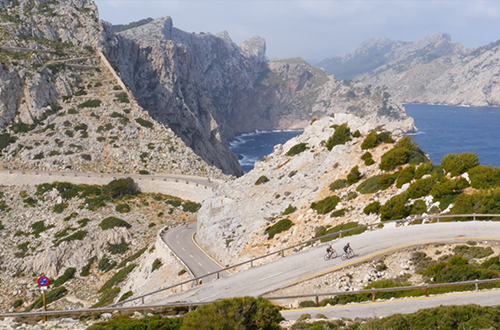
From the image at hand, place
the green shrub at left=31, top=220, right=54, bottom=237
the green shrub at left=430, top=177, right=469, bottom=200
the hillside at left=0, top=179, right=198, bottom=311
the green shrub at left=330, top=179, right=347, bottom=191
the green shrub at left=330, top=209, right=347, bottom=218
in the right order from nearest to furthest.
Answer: the green shrub at left=430, top=177, right=469, bottom=200 < the green shrub at left=330, top=209, right=347, bottom=218 < the green shrub at left=330, top=179, right=347, bottom=191 < the hillside at left=0, top=179, right=198, bottom=311 < the green shrub at left=31, top=220, right=54, bottom=237

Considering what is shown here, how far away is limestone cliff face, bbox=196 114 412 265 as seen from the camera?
118 feet

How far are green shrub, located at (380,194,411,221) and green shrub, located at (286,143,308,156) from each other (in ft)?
67.9

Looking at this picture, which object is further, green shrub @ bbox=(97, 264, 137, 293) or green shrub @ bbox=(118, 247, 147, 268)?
green shrub @ bbox=(118, 247, 147, 268)

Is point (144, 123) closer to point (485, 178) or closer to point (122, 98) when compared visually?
point (122, 98)

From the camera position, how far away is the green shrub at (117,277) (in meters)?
46.9

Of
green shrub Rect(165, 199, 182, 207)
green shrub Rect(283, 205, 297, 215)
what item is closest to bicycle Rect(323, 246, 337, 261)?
green shrub Rect(283, 205, 297, 215)

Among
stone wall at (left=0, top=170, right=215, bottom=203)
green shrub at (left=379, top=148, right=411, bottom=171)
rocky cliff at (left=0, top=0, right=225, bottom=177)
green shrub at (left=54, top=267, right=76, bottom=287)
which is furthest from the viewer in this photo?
rocky cliff at (left=0, top=0, right=225, bottom=177)

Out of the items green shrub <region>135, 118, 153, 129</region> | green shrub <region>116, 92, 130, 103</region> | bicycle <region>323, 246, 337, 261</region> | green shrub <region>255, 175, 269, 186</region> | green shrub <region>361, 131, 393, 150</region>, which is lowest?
bicycle <region>323, 246, 337, 261</region>

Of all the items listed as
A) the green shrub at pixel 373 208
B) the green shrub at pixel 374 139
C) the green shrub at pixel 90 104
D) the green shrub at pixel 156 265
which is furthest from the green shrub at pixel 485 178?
the green shrub at pixel 90 104

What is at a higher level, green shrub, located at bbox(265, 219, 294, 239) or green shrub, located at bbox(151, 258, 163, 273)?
green shrub, located at bbox(265, 219, 294, 239)

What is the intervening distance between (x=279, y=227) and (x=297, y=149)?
16354mm

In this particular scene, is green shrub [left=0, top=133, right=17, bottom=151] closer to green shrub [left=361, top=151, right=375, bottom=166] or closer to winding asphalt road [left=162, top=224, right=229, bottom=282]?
winding asphalt road [left=162, top=224, right=229, bottom=282]

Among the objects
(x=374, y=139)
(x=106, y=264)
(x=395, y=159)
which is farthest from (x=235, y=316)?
(x=106, y=264)

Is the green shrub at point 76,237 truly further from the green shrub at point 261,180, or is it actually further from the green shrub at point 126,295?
the green shrub at point 261,180
